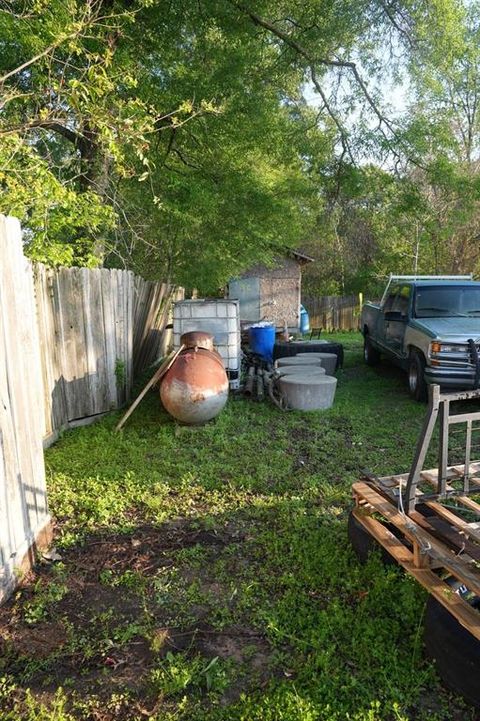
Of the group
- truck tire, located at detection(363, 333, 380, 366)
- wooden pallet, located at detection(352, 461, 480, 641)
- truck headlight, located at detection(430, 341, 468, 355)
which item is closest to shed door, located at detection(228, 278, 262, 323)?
truck tire, located at detection(363, 333, 380, 366)

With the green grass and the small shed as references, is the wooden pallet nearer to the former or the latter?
the green grass

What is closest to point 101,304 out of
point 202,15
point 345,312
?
point 202,15

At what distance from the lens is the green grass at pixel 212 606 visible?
91.6 inches

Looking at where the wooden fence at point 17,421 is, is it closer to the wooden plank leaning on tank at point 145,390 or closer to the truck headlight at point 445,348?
the wooden plank leaning on tank at point 145,390

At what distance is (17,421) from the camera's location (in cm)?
322

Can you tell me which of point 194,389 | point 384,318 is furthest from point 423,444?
point 384,318

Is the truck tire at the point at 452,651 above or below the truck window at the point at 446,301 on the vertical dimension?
below

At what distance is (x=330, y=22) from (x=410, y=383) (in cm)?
706

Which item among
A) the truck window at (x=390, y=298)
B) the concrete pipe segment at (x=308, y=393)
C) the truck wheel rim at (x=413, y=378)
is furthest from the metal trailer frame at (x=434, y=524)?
the truck window at (x=390, y=298)

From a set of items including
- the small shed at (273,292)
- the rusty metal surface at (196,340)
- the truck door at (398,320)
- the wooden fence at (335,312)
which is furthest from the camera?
the wooden fence at (335,312)

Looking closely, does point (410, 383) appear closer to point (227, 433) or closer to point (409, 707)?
point (227, 433)

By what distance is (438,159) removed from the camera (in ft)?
32.0

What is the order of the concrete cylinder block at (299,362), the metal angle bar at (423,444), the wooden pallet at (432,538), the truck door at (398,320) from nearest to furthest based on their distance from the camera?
the wooden pallet at (432,538), the metal angle bar at (423,444), the truck door at (398,320), the concrete cylinder block at (299,362)

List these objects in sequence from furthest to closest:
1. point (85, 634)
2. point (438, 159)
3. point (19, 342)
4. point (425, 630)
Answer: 1. point (438, 159)
2. point (19, 342)
3. point (85, 634)
4. point (425, 630)
